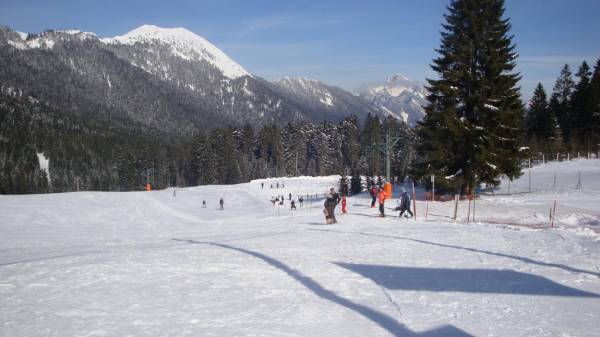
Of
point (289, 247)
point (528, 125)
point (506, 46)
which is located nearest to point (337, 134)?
point (528, 125)

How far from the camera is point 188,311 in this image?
7.42 metres

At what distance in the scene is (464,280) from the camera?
9.48 metres

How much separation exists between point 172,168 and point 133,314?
12613 centimetres

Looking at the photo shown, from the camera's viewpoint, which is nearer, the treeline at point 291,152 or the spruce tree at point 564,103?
the spruce tree at point 564,103

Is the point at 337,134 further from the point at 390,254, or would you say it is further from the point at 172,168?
the point at 390,254

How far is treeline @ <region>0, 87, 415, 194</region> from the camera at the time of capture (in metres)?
106

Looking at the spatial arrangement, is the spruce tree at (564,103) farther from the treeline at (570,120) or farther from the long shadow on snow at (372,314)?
the long shadow on snow at (372,314)

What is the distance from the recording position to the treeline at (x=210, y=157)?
106m

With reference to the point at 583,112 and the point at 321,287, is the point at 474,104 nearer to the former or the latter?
the point at 321,287

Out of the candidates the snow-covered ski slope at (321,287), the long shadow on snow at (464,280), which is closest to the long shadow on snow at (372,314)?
the snow-covered ski slope at (321,287)

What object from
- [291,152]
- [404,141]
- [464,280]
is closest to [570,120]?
[404,141]

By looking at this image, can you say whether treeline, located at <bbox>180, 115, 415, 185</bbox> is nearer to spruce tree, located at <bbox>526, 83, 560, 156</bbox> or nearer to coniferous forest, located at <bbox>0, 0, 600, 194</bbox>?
coniferous forest, located at <bbox>0, 0, 600, 194</bbox>

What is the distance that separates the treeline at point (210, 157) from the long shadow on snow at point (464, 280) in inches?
2361

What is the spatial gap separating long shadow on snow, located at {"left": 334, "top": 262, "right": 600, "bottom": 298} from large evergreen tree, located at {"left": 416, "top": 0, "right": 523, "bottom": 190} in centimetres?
2150
